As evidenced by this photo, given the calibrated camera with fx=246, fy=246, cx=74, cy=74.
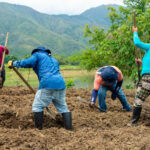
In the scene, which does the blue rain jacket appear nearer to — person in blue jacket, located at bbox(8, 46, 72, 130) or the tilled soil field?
person in blue jacket, located at bbox(8, 46, 72, 130)

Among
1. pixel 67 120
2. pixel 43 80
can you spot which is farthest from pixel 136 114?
pixel 43 80

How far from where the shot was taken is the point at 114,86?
5.49 m

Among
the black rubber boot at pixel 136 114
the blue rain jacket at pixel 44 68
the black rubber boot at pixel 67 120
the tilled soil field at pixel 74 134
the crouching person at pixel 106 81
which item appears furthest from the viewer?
the crouching person at pixel 106 81

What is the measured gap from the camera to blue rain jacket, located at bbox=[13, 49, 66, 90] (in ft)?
12.6

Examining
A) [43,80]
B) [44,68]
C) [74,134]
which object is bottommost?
[74,134]

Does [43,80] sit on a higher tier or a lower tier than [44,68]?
lower

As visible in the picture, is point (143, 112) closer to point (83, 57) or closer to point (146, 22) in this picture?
point (146, 22)

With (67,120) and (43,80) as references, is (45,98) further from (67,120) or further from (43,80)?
(67,120)

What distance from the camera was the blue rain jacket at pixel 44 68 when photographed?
384 cm

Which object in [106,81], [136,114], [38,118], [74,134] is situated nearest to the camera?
[74,134]

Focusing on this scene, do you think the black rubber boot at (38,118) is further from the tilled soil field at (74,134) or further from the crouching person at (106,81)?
the crouching person at (106,81)

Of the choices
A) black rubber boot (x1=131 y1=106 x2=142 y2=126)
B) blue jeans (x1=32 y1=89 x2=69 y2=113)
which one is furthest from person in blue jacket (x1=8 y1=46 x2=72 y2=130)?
black rubber boot (x1=131 y1=106 x2=142 y2=126)

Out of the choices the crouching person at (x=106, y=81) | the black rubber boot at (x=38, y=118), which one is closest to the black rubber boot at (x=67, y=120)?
the black rubber boot at (x=38, y=118)

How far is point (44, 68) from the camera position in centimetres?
391
